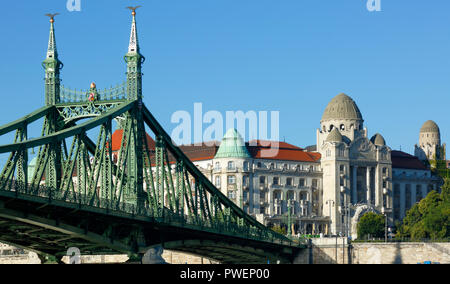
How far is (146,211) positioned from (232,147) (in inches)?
4208

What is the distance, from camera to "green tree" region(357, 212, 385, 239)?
17562 centimetres

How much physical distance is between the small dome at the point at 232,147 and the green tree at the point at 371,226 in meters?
27.8

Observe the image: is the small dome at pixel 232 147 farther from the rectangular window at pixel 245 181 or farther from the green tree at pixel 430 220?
the green tree at pixel 430 220

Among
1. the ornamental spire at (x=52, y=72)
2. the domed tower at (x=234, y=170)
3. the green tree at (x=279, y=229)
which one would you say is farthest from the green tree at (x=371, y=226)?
the ornamental spire at (x=52, y=72)

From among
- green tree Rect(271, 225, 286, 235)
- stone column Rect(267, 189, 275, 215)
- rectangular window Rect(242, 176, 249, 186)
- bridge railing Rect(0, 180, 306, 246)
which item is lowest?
bridge railing Rect(0, 180, 306, 246)

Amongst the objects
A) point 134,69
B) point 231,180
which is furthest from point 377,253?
point 231,180

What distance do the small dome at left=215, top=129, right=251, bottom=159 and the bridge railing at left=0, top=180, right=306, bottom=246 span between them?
2673 inches

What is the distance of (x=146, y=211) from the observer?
90.2 meters

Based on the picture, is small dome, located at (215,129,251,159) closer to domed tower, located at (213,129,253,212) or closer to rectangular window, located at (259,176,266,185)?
domed tower, located at (213,129,253,212)

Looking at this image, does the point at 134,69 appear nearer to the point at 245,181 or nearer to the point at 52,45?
the point at 52,45

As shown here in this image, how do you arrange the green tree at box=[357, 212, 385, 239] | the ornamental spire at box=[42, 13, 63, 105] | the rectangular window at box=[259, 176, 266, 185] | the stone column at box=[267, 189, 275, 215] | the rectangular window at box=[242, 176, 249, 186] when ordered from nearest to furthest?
1. the ornamental spire at box=[42, 13, 63, 105]
2. the green tree at box=[357, 212, 385, 239]
3. the rectangular window at box=[242, 176, 249, 186]
4. the stone column at box=[267, 189, 275, 215]
5. the rectangular window at box=[259, 176, 266, 185]

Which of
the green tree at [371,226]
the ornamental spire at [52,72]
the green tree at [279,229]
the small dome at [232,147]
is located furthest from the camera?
the small dome at [232,147]

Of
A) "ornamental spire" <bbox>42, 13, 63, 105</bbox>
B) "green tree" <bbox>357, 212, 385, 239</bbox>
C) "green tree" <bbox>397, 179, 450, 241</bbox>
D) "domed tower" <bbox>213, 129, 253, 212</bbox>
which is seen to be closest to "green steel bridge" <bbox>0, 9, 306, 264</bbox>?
"ornamental spire" <bbox>42, 13, 63, 105</bbox>

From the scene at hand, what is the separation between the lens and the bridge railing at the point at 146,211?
73.1 metres
